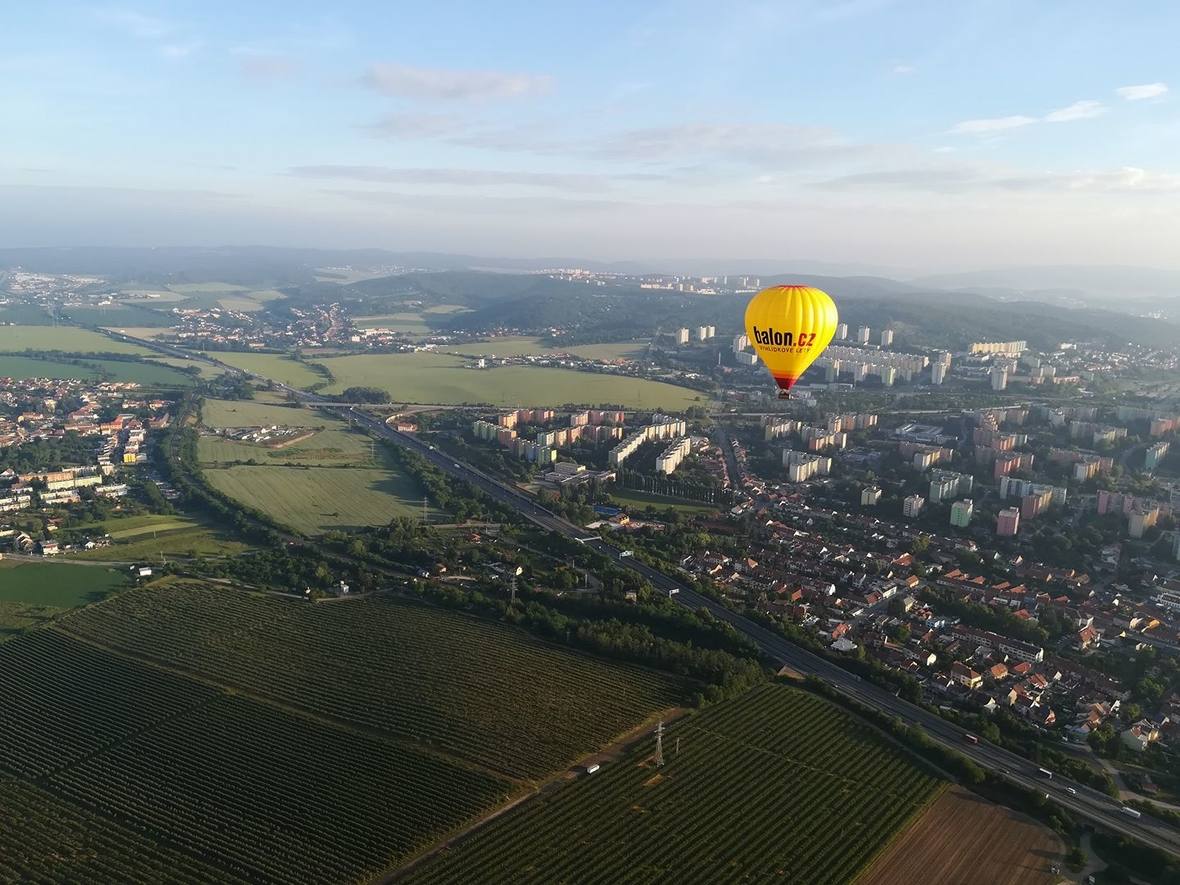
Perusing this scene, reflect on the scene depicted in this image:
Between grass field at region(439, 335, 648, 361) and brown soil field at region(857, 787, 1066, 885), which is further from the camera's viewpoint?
grass field at region(439, 335, 648, 361)

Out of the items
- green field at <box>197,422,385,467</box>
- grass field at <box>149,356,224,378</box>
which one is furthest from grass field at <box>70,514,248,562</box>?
grass field at <box>149,356,224,378</box>

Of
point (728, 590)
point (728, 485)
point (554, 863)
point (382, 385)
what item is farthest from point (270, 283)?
point (554, 863)

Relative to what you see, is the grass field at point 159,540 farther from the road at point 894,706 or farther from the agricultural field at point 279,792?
the agricultural field at point 279,792

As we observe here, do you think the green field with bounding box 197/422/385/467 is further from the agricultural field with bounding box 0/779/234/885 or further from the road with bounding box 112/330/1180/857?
the agricultural field with bounding box 0/779/234/885

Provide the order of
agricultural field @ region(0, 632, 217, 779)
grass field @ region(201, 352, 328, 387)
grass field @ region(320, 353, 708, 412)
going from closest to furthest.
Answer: agricultural field @ region(0, 632, 217, 779), grass field @ region(320, 353, 708, 412), grass field @ region(201, 352, 328, 387)

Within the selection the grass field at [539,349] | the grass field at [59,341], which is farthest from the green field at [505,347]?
the grass field at [59,341]
